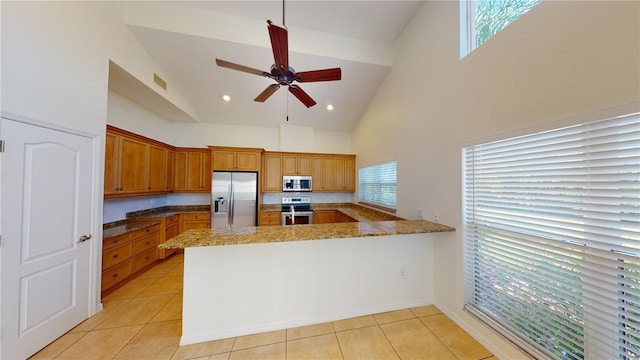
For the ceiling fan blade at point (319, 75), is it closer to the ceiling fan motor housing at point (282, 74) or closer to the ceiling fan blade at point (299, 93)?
the ceiling fan motor housing at point (282, 74)

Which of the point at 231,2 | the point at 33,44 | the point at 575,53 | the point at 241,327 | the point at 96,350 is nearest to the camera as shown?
the point at 575,53

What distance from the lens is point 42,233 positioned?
5.71ft

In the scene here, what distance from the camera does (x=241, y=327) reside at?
1.93m

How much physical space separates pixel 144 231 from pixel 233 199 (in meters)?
1.50

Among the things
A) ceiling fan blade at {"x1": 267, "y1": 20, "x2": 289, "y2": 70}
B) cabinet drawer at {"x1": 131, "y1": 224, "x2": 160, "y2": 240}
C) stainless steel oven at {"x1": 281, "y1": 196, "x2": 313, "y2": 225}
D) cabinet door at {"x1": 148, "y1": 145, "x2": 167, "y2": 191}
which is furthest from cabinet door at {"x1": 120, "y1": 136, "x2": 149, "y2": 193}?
ceiling fan blade at {"x1": 267, "y1": 20, "x2": 289, "y2": 70}

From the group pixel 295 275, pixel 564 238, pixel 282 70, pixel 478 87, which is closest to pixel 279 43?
pixel 282 70

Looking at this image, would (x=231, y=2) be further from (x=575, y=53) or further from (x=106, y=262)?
(x=106, y=262)

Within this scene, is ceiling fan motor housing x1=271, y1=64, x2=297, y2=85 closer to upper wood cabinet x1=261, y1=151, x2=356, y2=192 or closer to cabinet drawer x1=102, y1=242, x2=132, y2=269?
upper wood cabinet x1=261, y1=151, x2=356, y2=192

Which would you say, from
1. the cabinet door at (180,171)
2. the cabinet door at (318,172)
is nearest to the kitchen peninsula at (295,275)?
the cabinet door at (318,172)

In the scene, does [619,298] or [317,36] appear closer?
[619,298]

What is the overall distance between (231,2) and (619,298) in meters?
4.46

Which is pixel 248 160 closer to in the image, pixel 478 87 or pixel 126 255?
pixel 126 255

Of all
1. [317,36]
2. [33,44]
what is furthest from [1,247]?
[317,36]

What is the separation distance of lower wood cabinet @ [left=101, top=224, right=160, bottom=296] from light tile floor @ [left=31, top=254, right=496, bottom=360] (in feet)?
1.48
